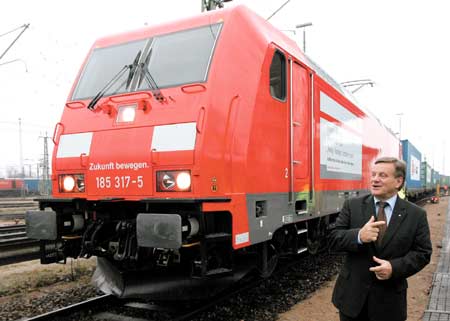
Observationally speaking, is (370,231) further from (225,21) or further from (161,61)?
(161,61)

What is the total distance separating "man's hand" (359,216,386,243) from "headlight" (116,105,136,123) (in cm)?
302

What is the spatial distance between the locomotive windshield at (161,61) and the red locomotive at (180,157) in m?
0.02

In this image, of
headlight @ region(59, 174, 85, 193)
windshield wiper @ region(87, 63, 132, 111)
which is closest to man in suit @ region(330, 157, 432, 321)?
headlight @ region(59, 174, 85, 193)

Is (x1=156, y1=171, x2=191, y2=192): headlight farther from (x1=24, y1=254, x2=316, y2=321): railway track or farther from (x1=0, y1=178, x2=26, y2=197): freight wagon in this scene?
(x1=0, y1=178, x2=26, y2=197): freight wagon

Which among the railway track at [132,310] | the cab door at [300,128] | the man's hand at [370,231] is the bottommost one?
the railway track at [132,310]

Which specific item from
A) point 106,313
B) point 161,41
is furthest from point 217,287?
point 161,41

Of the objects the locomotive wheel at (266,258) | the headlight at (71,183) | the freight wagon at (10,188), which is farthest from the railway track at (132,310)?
the freight wagon at (10,188)

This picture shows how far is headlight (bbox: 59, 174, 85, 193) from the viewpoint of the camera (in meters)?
5.09

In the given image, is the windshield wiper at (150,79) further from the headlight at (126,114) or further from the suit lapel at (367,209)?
the suit lapel at (367,209)

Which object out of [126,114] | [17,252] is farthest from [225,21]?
[17,252]

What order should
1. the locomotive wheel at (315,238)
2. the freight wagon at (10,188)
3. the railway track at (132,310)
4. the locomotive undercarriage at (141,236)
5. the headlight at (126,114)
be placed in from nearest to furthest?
the locomotive undercarriage at (141,236)
the headlight at (126,114)
the railway track at (132,310)
the locomotive wheel at (315,238)
the freight wagon at (10,188)

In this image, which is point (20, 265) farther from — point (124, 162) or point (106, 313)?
point (124, 162)

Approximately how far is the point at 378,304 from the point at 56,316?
3.98 m

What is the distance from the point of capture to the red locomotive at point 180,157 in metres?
4.37
